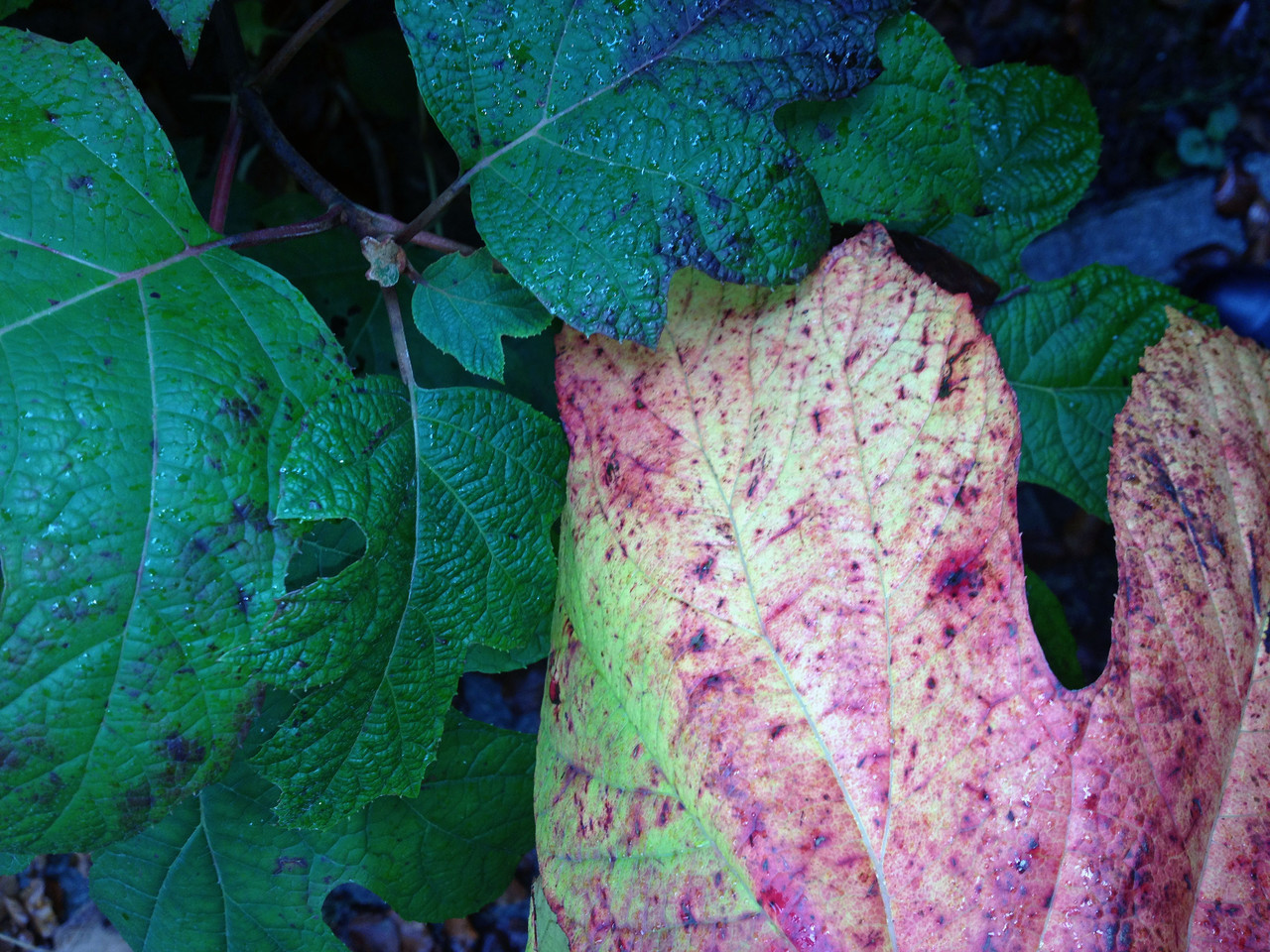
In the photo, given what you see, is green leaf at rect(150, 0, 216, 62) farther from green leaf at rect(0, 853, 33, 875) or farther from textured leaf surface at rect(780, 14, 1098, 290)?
green leaf at rect(0, 853, 33, 875)

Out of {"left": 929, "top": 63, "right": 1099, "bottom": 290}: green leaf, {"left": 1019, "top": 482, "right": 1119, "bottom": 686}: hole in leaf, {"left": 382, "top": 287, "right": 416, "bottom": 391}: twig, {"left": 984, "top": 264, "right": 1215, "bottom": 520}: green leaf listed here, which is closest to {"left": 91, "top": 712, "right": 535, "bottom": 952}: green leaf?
{"left": 382, "top": 287, "right": 416, "bottom": 391}: twig

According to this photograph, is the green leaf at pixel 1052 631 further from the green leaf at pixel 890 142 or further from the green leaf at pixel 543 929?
the green leaf at pixel 543 929

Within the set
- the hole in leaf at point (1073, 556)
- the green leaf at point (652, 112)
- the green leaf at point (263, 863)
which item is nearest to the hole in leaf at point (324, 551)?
the green leaf at point (263, 863)

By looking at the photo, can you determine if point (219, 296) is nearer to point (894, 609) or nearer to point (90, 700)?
point (90, 700)

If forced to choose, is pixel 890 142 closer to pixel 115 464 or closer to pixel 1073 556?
pixel 115 464

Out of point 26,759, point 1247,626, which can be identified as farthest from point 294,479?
point 1247,626

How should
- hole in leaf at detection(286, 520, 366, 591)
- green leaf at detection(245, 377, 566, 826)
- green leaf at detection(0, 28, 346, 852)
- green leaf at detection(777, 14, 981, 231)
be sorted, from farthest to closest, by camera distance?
hole in leaf at detection(286, 520, 366, 591), green leaf at detection(777, 14, 981, 231), green leaf at detection(245, 377, 566, 826), green leaf at detection(0, 28, 346, 852)
